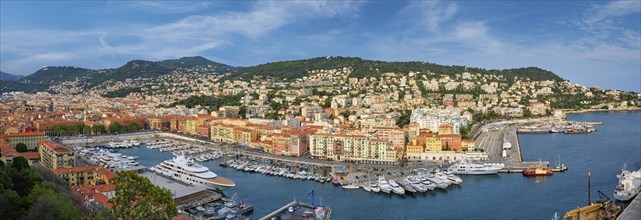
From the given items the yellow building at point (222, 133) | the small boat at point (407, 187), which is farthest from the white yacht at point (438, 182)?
the yellow building at point (222, 133)

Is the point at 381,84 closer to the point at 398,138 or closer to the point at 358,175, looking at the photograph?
the point at 398,138

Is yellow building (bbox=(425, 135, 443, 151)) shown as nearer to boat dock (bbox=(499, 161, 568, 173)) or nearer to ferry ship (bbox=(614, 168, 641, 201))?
boat dock (bbox=(499, 161, 568, 173))

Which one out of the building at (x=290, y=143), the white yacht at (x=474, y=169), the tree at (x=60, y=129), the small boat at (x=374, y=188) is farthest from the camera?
the tree at (x=60, y=129)

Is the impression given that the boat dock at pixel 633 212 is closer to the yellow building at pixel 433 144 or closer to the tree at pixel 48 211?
the yellow building at pixel 433 144

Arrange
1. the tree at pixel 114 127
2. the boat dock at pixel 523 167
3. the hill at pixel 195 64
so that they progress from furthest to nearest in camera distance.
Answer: the hill at pixel 195 64 → the tree at pixel 114 127 → the boat dock at pixel 523 167

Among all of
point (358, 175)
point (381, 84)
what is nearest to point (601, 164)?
point (358, 175)

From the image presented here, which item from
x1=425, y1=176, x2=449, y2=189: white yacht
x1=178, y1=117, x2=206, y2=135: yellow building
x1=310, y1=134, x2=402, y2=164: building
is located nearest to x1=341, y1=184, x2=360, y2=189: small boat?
x1=425, y1=176, x2=449, y2=189: white yacht
